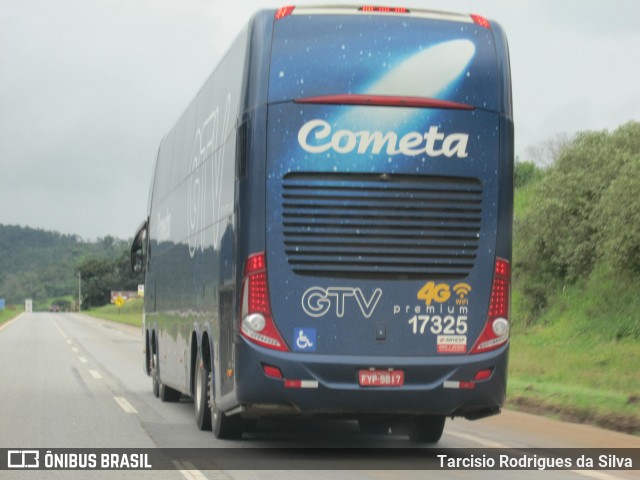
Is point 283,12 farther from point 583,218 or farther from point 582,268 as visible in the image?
point 582,268

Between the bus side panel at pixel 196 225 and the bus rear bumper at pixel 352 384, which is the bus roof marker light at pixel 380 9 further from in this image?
the bus rear bumper at pixel 352 384

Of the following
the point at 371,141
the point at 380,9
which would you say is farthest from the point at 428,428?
the point at 380,9

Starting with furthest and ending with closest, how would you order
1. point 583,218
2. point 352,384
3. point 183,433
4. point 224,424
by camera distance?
point 583,218
point 183,433
point 224,424
point 352,384

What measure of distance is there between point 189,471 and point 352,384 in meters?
1.59

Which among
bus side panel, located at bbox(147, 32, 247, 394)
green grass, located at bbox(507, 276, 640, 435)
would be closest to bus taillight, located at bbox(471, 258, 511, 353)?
bus side panel, located at bbox(147, 32, 247, 394)

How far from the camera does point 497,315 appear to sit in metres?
10.6

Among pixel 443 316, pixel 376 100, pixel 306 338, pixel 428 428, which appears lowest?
pixel 428 428

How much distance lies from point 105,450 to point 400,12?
200 inches

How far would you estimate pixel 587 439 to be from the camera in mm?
12648

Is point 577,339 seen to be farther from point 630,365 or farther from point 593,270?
point 630,365

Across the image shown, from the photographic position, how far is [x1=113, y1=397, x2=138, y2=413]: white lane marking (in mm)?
16031

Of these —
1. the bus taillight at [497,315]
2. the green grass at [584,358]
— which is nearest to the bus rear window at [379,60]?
the bus taillight at [497,315]

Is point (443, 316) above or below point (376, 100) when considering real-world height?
below

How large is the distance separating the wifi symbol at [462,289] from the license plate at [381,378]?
2.92ft
